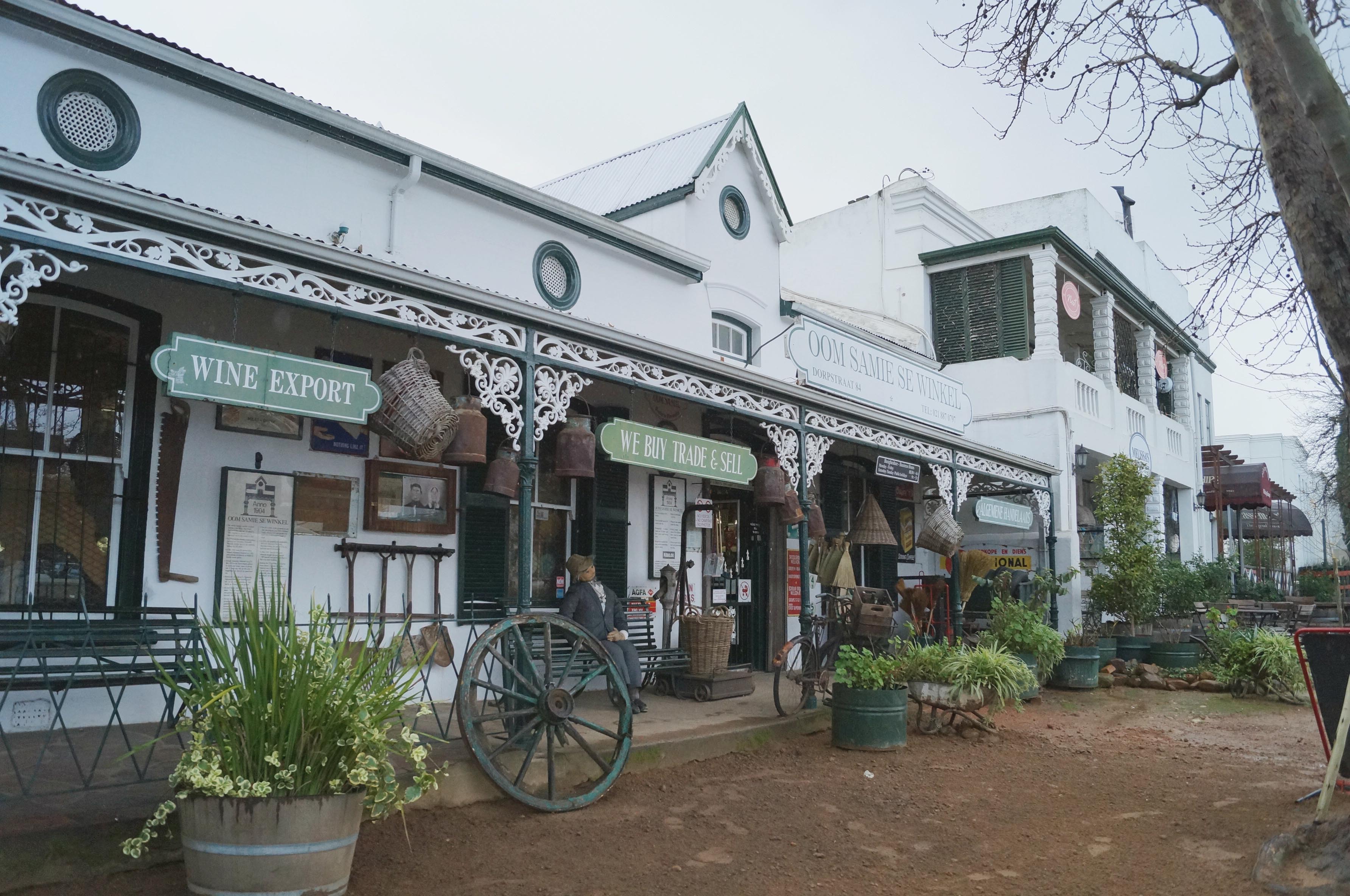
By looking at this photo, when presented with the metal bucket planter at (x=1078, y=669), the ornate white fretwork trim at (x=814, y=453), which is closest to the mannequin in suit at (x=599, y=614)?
the ornate white fretwork trim at (x=814, y=453)

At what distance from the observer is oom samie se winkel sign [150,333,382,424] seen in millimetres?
4910

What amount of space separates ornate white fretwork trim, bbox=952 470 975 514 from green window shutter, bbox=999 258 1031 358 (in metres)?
3.25

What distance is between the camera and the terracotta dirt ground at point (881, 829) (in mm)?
4754

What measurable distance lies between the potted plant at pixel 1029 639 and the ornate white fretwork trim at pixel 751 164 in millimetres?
5666

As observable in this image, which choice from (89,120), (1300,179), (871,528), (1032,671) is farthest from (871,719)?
(89,120)

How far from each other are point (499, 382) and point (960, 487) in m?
8.27

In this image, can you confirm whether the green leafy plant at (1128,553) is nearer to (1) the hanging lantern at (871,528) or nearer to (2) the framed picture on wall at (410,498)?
(1) the hanging lantern at (871,528)

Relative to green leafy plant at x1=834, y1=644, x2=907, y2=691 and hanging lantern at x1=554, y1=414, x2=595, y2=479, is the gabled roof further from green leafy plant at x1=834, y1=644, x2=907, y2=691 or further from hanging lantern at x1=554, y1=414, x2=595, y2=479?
green leafy plant at x1=834, y1=644, x2=907, y2=691

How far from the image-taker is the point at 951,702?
8625 millimetres

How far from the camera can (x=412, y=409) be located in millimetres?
6203

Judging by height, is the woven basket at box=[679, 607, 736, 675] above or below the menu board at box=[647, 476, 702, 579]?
below

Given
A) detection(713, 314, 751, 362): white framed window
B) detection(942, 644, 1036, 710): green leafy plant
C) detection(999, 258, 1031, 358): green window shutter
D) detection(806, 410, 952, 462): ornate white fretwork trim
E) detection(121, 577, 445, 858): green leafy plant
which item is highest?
detection(999, 258, 1031, 358): green window shutter

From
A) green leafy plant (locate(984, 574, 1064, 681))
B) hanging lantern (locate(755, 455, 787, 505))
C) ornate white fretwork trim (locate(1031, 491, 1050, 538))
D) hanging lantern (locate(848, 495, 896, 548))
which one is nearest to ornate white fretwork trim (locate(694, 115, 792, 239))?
hanging lantern (locate(848, 495, 896, 548))

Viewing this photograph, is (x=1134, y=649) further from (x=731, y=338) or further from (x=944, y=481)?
(x=731, y=338)
